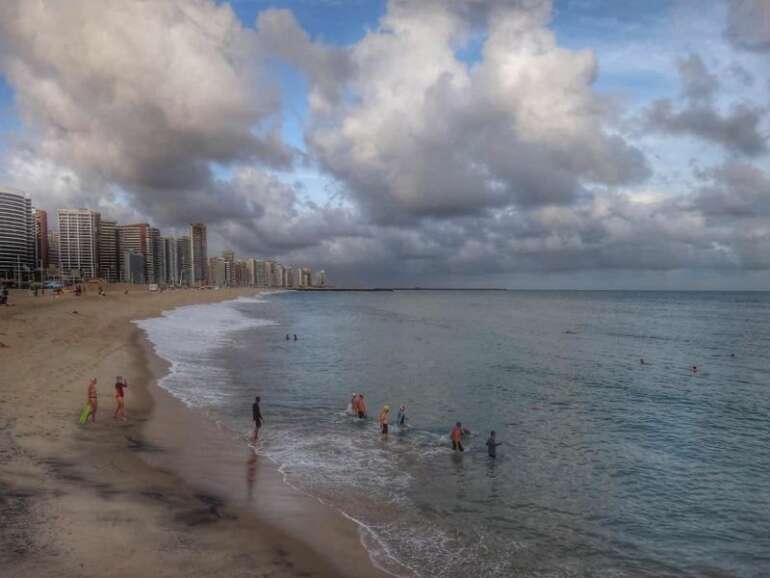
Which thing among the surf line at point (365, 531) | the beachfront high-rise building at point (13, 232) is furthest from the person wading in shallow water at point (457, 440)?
the beachfront high-rise building at point (13, 232)

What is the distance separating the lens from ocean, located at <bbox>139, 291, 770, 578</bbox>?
41.4 ft

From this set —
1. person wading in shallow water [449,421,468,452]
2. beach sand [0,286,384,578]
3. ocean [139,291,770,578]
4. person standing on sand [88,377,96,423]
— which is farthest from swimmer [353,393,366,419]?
person standing on sand [88,377,96,423]

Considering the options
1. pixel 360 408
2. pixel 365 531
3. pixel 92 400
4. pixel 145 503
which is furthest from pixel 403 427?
pixel 145 503

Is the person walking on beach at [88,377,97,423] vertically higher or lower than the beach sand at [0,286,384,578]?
higher

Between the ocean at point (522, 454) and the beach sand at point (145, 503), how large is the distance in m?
1.26

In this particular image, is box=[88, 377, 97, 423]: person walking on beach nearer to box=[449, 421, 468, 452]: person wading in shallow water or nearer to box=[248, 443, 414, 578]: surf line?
box=[248, 443, 414, 578]: surf line

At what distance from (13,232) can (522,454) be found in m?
209

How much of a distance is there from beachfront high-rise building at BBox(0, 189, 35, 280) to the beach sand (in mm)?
184988

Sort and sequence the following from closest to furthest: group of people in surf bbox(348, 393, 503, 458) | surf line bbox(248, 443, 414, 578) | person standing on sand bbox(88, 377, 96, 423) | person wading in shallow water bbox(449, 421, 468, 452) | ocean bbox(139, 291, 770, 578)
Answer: surf line bbox(248, 443, 414, 578), ocean bbox(139, 291, 770, 578), group of people in surf bbox(348, 393, 503, 458), person standing on sand bbox(88, 377, 96, 423), person wading in shallow water bbox(449, 421, 468, 452)

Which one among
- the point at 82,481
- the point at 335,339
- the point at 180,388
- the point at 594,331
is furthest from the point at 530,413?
the point at 594,331

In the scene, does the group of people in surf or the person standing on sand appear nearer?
the group of people in surf

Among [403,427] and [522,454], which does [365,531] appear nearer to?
[522,454]

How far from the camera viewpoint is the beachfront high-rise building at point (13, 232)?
177750 millimetres

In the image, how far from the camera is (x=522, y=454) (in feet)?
66.3
